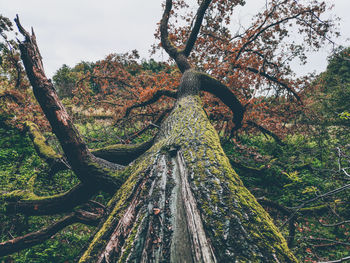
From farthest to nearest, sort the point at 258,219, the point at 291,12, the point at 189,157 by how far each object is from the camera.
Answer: the point at 291,12 < the point at 189,157 < the point at 258,219

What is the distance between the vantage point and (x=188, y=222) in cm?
98

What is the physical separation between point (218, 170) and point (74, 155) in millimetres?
1855

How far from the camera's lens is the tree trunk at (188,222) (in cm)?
81

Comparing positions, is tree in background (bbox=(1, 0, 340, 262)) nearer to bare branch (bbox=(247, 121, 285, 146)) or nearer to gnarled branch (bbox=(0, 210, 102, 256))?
gnarled branch (bbox=(0, 210, 102, 256))

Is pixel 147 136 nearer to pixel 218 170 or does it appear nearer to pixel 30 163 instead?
pixel 30 163

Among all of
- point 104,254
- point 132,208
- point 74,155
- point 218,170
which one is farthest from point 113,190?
point 218,170

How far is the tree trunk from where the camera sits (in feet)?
2.65

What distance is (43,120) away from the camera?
21.5 ft

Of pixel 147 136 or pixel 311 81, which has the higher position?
pixel 311 81

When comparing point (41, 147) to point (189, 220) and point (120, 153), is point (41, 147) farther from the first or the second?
point (189, 220)

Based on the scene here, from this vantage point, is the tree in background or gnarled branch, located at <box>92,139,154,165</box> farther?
gnarled branch, located at <box>92,139,154,165</box>

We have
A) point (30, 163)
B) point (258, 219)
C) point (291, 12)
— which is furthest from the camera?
point (291, 12)

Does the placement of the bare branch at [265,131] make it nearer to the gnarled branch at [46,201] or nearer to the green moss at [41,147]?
the gnarled branch at [46,201]

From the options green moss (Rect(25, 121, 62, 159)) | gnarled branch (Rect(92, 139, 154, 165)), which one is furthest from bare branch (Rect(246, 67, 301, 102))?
green moss (Rect(25, 121, 62, 159))
